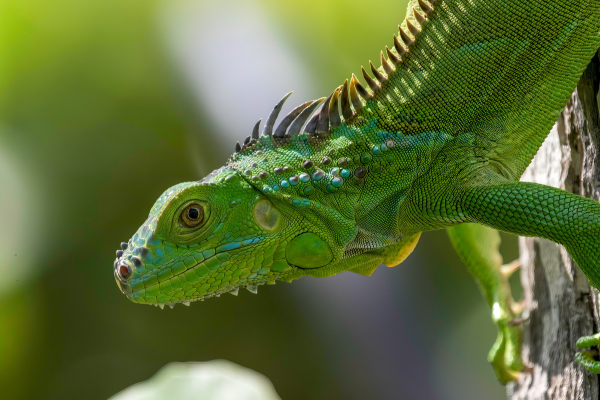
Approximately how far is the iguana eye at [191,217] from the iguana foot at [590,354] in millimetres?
1638

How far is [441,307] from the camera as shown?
4.86m

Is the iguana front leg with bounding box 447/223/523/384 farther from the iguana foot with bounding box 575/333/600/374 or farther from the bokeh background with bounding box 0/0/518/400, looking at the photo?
the bokeh background with bounding box 0/0/518/400

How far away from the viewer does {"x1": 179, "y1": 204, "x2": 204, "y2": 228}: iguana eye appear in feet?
5.56

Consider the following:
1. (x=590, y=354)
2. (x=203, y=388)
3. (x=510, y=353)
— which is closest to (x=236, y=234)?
(x=203, y=388)

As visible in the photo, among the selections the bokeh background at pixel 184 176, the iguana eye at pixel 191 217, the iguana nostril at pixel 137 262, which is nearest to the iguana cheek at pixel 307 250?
the iguana eye at pixel 191 217

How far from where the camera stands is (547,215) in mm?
1646

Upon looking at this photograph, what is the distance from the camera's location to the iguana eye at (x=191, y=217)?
1.69 metres

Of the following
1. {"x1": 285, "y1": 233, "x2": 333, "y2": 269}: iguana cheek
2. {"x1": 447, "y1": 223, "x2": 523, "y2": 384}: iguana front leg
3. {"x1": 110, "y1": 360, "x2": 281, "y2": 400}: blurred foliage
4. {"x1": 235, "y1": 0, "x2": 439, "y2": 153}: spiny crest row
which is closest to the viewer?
{"x1": 285, "y1": 233, "x2": 333, "y2": 269}: iguana cheek

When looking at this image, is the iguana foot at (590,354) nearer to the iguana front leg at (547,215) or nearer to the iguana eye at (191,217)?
the iguana front leg at (547,215)

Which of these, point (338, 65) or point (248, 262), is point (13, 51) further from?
point (248, 262)

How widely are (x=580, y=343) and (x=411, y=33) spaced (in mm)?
1479

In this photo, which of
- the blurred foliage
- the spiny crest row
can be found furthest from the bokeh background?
the spiny crest row

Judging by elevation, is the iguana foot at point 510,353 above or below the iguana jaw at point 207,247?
below

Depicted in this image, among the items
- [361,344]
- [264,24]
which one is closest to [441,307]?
[361,344]
